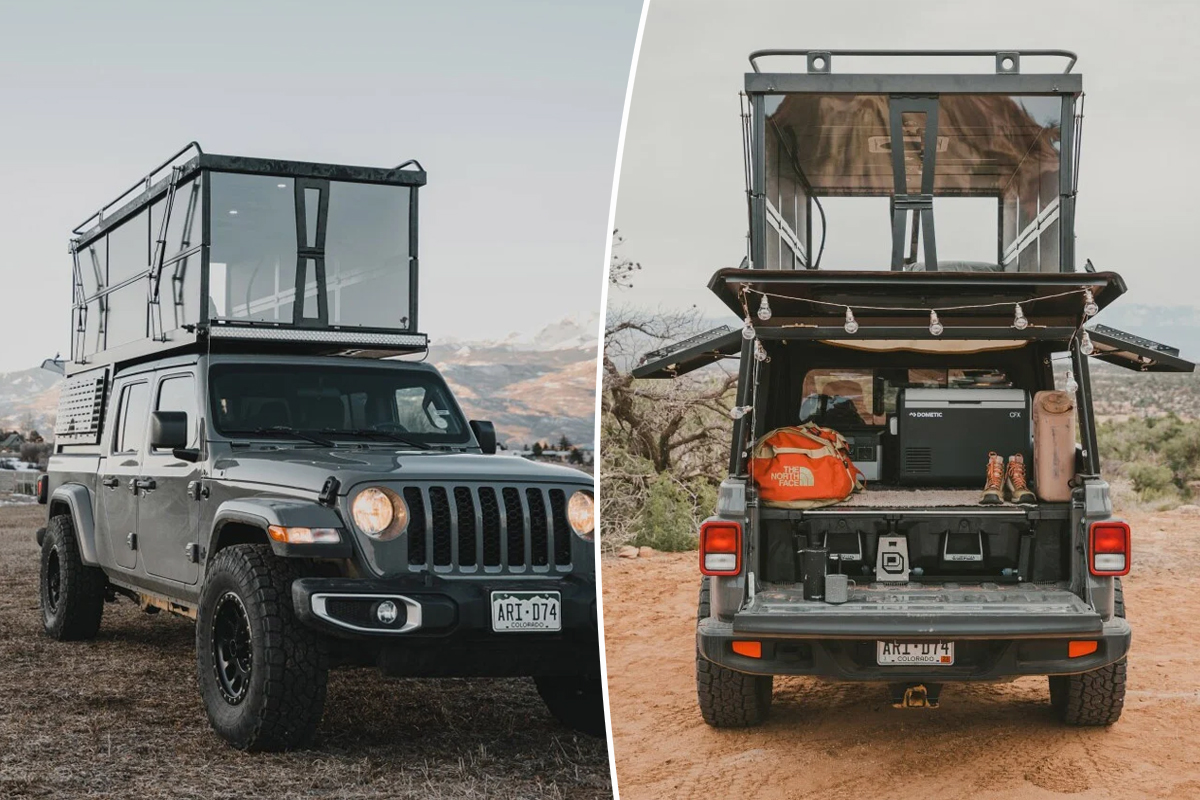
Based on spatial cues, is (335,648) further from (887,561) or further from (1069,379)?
(1069,379)

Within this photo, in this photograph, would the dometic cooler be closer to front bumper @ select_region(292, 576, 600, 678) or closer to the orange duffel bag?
the orange duffel bag

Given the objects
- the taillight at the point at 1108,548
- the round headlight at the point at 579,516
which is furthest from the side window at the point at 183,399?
the taillight at the point at 1108,548

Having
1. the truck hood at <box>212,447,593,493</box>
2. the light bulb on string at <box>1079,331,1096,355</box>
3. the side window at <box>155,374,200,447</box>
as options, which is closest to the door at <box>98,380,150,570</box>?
the side window at <box>155,374,200,447</box>

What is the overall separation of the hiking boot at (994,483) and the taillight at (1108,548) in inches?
26.0

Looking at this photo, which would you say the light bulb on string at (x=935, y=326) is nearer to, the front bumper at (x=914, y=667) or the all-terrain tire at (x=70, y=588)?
the front bumper at (x=914, y=667)

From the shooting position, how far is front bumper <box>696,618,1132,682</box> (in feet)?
20.1

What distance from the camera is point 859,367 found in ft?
26.4

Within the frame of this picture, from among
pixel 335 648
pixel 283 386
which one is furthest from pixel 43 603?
pixel 335 648

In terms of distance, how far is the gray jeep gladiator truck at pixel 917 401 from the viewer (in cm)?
627

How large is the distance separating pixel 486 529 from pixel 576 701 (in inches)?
45.8

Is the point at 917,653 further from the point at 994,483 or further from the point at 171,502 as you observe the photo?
the point at 171,502

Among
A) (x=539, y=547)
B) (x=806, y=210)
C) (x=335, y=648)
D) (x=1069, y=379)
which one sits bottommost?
(x=335, y=648)

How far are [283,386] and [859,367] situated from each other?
10.4 feet

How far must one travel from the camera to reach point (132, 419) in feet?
28.4
